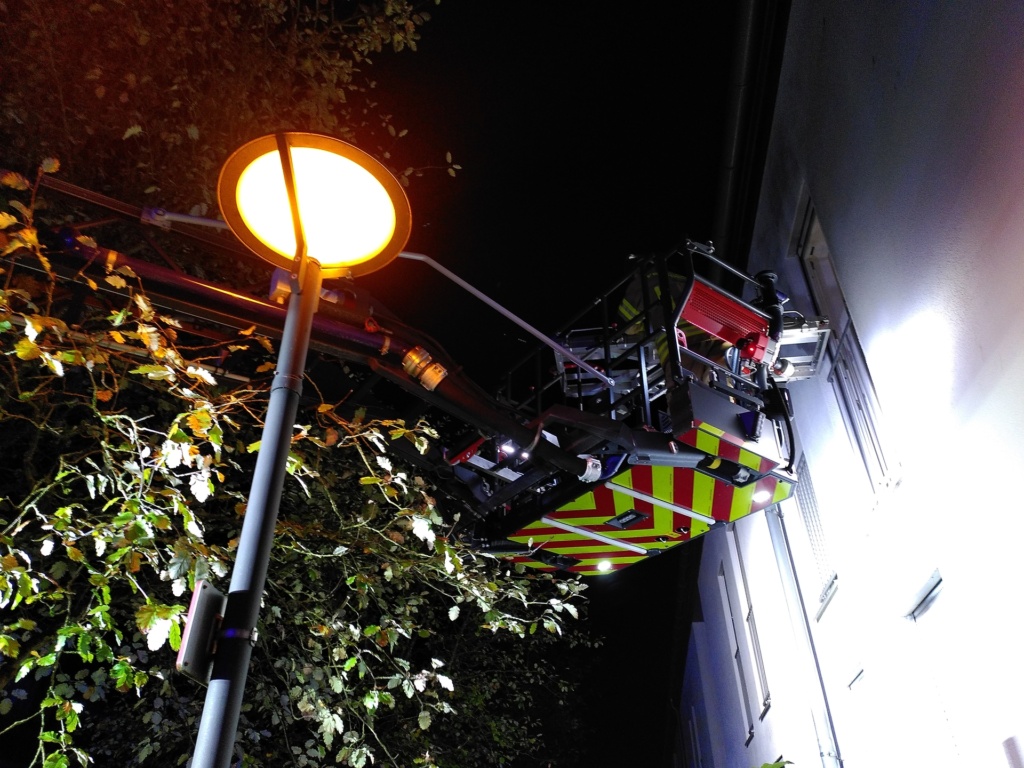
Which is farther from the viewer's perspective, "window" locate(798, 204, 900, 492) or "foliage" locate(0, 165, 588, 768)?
"window" locate(798, 204, 900, 492)

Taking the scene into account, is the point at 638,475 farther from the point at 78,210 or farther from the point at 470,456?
the point at 78,210

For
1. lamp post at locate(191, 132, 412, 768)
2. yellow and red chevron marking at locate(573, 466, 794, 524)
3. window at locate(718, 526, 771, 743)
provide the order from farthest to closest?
window at locate(718, 526, 771, 743)
yellow and red chevron marking at locate(573, 466, 794, 524)
lamp post at locate(191, 132, 412, 768)

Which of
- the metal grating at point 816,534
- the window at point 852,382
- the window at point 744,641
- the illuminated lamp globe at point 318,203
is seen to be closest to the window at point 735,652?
the window at point 744,641

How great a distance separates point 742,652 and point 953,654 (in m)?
6.88

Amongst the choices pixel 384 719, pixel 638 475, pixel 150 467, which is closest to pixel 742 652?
pixel 384 719

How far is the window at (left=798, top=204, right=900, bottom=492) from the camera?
555 centimetres

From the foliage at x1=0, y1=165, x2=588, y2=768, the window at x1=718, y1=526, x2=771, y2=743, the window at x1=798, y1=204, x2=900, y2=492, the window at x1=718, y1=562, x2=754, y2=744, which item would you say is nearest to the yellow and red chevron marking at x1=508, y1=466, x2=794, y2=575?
the foliage at x1=0, y1=165, x2=588, y2=768

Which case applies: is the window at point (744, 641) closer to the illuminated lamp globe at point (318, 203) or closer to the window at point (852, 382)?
the window at point (852, 382)

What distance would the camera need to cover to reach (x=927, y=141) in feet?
14.0

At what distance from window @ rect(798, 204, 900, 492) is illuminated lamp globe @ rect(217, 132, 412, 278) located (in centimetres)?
419

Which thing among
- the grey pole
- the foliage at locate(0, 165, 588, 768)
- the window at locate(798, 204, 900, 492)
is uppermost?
the window at locate(798, 204, 900, 492)

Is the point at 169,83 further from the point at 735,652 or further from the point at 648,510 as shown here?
the point at 735,652

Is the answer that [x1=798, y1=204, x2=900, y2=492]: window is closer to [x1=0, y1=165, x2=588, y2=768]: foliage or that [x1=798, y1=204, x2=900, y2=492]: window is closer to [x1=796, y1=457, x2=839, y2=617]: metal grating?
[x1=796, y1=457, x2=839, y2=617]: metal grating

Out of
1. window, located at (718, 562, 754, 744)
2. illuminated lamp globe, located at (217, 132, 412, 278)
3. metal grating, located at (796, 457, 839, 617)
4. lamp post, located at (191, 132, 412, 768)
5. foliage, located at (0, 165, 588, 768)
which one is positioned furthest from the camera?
window, located at (718, 562, 754, 744)
